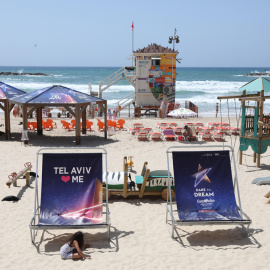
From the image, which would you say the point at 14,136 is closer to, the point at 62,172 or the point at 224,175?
the point at 62,172

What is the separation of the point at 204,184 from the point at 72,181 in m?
2.67

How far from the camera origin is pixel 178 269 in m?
6.43

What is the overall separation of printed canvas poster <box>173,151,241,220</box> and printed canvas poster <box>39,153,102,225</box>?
1.62m

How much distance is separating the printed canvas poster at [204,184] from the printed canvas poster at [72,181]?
5.31ft

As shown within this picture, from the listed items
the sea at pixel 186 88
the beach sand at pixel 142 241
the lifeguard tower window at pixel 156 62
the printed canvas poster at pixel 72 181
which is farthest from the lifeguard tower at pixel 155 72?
the printed canvas poster at pixel 72 181

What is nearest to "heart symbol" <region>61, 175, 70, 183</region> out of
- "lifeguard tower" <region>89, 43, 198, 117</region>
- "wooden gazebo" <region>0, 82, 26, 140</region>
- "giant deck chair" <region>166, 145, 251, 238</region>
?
"giant deck chair" <region>166, 145, 251, 238</region>

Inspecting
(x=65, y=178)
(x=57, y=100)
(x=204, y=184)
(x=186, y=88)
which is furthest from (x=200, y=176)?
(x=186, y=88)

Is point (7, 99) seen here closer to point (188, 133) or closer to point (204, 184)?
point (188, 133)

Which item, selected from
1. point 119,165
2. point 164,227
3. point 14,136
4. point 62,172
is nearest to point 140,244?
point 164,227

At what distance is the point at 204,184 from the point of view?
8.02 meters

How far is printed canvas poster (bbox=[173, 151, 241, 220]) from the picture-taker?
25.7 ft

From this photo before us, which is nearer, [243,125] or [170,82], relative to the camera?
[243,125]

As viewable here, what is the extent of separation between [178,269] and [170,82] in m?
27.3

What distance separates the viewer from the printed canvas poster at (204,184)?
7.84 metres
